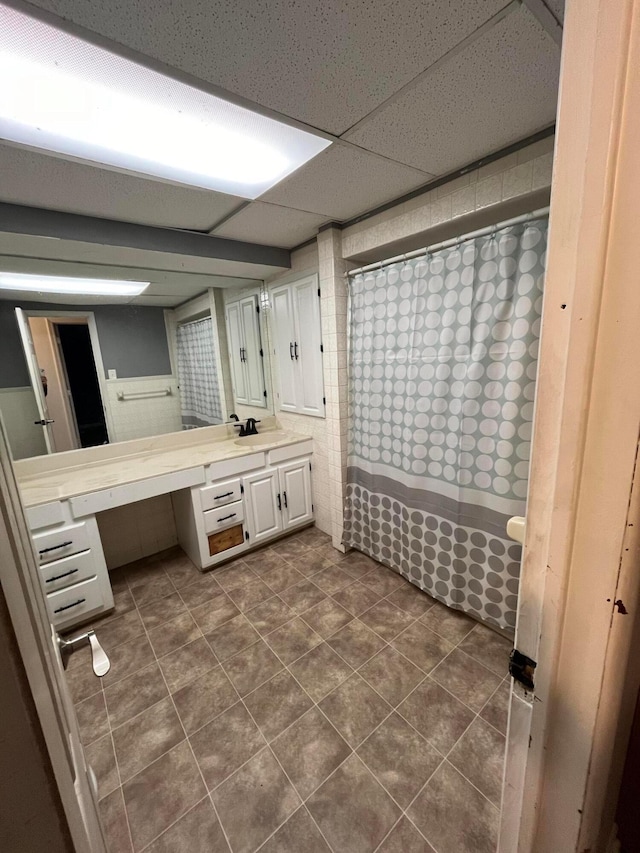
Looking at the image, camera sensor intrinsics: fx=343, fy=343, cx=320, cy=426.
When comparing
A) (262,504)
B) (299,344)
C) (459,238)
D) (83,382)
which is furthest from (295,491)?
(459,238)

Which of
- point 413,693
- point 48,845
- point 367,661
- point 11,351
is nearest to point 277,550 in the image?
point 367,661

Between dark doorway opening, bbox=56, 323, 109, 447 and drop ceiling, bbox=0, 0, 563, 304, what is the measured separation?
641 millimetres

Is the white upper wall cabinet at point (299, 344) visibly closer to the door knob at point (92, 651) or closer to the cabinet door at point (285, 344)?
the cabinet door at point (285, 344)

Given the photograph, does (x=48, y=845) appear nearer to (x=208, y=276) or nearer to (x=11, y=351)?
(x=11, y=351)

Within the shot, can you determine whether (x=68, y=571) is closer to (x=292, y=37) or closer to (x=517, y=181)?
(x=292, y=37)

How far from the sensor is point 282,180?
1.54 metres

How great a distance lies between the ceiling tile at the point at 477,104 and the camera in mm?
946

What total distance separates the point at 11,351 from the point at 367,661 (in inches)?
102

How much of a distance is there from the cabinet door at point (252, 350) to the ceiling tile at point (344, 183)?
119 centimetres

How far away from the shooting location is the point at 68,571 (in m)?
1.88

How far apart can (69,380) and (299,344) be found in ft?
Result: 5.25

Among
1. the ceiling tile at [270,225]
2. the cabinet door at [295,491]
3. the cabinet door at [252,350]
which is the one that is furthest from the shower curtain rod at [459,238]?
the cabinet door at [295,491]

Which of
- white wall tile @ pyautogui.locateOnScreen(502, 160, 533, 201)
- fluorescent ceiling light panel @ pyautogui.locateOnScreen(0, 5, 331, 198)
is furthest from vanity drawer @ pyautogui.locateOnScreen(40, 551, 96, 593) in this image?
white wall tile @ pyautogui.locateOnScreen(502, 160, 533, 201)

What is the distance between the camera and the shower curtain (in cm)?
276
